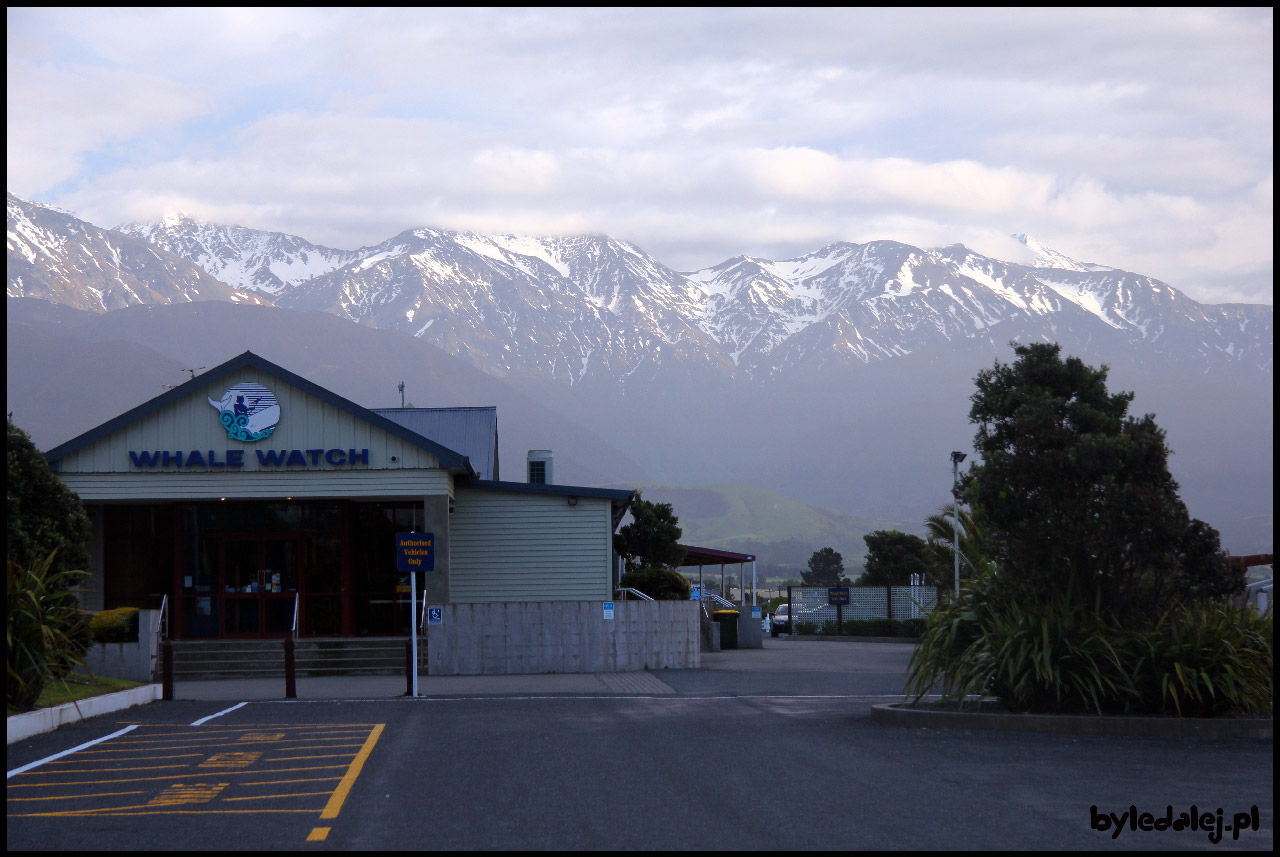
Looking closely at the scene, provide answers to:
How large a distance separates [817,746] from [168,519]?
1942 centimetres

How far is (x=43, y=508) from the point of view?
1853 centimetres

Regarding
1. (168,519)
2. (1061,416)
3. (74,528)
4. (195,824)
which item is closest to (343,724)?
(195,824)

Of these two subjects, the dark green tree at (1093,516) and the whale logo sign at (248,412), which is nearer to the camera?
the dark green tree at (1093,516)

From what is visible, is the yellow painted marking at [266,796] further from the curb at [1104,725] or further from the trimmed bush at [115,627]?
the trimmed bush at [115,627]

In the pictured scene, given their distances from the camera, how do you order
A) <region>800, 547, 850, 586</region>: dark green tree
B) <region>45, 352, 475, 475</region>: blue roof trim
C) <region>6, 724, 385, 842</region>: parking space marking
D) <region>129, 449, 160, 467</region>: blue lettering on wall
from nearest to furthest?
<region>6, 724, 385, 842</region>: parking space marking → <region>45, 352, 475, 475</region>: blue roof trim → <region>129, 449, 160, 467</region>: blue lettering on wall → <region>800, 547, 850, 586</region>: dark green tree

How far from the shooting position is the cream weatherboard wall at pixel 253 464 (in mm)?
25031

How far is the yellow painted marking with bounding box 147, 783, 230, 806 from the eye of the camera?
9.16 metres

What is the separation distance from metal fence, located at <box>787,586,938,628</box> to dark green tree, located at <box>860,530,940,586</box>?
718 centimetres

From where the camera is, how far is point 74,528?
750 inches

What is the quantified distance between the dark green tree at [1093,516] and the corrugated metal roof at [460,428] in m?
19.9

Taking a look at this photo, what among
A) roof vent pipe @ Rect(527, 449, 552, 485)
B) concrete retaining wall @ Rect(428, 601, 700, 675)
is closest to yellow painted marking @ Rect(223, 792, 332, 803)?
concrete retaining wall @ Rect(428, 601, 700, 675)

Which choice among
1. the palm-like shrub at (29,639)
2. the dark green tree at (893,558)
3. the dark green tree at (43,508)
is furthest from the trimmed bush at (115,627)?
the dark green tree at (893,558)

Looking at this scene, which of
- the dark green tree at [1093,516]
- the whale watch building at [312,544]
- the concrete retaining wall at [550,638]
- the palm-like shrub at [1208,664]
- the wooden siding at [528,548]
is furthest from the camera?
the wooden siding at [528,548]

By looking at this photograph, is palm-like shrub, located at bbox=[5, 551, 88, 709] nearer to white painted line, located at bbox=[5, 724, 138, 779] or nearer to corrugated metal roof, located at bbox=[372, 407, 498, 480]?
white painted line, located at bbox=[5, 724, 138, 779]
